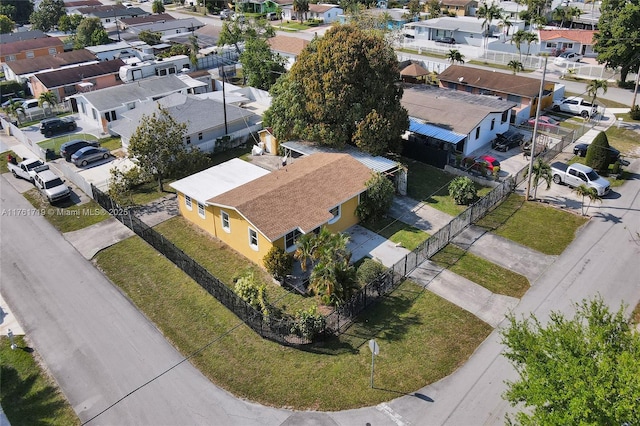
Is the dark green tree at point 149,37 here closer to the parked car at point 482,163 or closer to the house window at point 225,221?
the parked car at point 482,163

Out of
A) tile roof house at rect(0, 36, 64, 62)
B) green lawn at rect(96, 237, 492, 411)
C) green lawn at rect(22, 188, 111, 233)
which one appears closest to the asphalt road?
green lawn at rect(96, 237, 492, 411)

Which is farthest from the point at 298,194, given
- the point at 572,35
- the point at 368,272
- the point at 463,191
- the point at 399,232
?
the point at 572,35

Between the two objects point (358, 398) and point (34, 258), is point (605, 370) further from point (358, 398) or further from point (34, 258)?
point (34, 258)

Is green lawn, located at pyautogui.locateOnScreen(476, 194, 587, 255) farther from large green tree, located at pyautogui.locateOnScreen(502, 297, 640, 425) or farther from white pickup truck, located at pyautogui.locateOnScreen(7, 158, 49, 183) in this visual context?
white pickup truck, located at pyautogui.locateOnScreen(7, 158, 49, 183)

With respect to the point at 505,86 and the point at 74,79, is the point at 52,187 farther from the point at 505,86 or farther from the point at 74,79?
the point at 505,86

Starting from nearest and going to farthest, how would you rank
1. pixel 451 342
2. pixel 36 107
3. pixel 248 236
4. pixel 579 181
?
pixel 451 342 < pixel 248 236 < pixel 579 181 < pixel 36 107

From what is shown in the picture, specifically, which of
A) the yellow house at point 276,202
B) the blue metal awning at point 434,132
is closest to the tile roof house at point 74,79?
the yellow house at point 276,202

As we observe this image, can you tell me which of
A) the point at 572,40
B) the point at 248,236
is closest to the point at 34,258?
the point at 248,236

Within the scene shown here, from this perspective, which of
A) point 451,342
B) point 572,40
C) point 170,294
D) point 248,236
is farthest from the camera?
point 572,40
